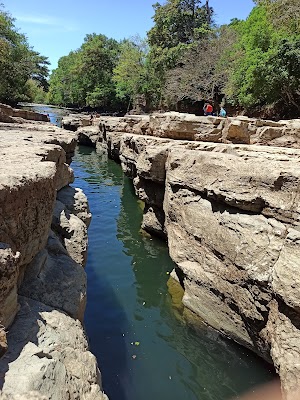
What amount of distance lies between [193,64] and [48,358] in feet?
102

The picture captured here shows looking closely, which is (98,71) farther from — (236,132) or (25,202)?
(25,202)

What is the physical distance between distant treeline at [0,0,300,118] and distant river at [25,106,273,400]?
1452cm

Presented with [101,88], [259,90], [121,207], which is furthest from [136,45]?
[121,207]

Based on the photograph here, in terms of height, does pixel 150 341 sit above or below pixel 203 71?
below

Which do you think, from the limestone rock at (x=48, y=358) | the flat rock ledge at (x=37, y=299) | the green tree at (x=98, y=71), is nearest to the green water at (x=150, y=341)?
the flat rock ledge at (x=37, y=299)

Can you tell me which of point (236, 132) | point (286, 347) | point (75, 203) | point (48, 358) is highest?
point (236, 132)

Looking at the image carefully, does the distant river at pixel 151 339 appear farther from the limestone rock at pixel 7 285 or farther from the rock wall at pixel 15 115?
the rock wall at pixel 15 115

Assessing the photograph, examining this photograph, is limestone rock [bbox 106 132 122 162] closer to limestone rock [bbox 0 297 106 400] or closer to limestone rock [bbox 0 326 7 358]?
limestone rock [bbox 0 297 106 400]

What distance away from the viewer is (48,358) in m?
2.75

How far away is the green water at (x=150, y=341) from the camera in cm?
516

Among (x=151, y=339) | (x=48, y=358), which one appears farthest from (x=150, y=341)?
(x=48, y=358)

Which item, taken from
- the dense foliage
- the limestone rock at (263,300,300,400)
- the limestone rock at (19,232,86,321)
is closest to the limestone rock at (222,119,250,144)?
the limestone rock at (263,300,300,400)

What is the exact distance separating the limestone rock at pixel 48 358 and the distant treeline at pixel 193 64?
62.5 feet

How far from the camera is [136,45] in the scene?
44.0 m
